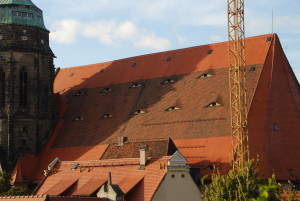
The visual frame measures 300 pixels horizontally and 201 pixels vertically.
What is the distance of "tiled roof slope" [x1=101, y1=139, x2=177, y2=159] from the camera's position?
5372 cm

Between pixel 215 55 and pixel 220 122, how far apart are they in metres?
9.63

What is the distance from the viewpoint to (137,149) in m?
55.8

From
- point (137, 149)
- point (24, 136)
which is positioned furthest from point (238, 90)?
point (24, 136)

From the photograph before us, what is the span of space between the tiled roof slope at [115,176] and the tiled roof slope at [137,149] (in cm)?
270

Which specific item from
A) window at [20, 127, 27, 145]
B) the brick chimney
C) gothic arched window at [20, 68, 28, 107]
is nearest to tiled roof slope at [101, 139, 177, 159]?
the brick chimney

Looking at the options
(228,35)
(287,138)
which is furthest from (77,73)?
(287,138)

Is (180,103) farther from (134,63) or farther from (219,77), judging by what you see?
(134,63)

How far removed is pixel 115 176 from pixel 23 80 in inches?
894

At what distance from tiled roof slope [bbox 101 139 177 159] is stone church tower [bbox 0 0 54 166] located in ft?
41.7

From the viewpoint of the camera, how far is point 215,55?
63.9 metres

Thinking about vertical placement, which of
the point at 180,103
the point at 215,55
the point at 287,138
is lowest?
the point at 287,138

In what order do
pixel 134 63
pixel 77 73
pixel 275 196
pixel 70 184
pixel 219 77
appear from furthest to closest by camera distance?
pixel 77 73
pixel 134 63
pixel 219 77
pixel 70 184
pixel 275 196

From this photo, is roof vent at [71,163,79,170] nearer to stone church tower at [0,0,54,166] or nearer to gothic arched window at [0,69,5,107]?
stone church tower at [0,0,54,166]

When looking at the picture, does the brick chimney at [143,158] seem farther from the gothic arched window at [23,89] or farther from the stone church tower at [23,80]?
the gothic arched window at [23,89]
